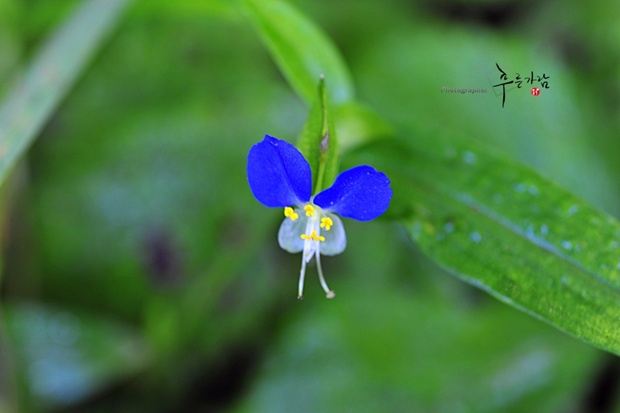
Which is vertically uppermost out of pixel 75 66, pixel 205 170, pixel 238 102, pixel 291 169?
pixel 75 66

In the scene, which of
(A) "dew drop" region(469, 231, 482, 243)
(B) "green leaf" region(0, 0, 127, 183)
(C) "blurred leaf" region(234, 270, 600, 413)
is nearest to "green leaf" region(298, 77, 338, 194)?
(A) "dew drop" region(469, 231, 482, 243)

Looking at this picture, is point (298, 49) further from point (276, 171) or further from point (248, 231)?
point (248, 231)

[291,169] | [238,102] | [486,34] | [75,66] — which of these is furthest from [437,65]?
[291,169]

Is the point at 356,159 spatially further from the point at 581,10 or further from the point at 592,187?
the point at 581,10

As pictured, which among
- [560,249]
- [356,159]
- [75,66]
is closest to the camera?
[560,249]

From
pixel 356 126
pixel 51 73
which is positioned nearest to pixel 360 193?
pixel 356 126

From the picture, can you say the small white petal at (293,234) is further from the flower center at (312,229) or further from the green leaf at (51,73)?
the green leaf at (51,73)
